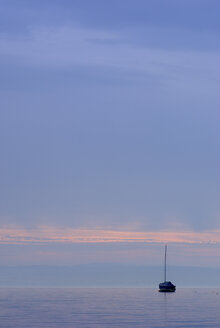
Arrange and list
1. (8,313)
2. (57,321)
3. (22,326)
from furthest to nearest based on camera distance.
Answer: (8,313)
(57,321)
(22,326)

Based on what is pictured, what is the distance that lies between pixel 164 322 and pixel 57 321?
68.3ft

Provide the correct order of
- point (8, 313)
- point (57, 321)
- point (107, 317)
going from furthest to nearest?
point (8, 313), point (107, 317), point (57, 321)

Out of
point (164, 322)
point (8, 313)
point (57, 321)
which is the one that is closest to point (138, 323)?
point (164, 322)

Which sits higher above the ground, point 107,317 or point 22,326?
point 107,317

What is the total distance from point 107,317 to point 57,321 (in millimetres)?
14352

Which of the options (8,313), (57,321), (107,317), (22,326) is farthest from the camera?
(8,313)

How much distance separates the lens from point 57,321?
146 meters

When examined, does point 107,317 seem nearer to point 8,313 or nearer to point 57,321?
point 57,321

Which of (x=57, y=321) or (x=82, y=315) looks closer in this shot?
(x=57, y=321)

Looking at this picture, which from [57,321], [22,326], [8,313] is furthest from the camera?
[8,313]

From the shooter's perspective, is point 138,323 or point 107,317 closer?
point 138,323

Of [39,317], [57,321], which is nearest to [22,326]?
[57,321]

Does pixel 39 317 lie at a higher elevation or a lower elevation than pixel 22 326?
higher

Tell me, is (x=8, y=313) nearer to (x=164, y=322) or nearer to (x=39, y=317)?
(x=39, y=317)
